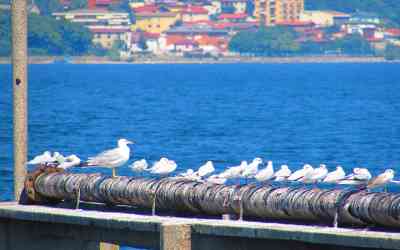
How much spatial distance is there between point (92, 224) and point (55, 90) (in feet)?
316

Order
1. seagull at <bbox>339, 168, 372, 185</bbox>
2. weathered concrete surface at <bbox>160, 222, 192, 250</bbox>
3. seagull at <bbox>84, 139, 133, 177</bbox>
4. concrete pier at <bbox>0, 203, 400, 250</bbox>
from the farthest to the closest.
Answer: seagull at <bbox>84, 139, 133, 177</bbox> < seagull at <bbox>339, 168, 372, 185</bbox> < weathered concrete surface at <bbox>160, 222, 192, 250</bbox> < concrete pier at <bbox>0, 203, 400, 250</bbox>

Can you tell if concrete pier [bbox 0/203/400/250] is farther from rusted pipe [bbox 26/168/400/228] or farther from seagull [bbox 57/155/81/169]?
seagull [bbox 57/155/81/169]

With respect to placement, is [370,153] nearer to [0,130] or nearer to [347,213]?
[0,130]

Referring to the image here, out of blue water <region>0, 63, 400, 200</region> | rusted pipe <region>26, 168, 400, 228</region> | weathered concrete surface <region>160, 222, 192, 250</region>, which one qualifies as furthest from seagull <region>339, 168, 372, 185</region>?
blue water <region>0, 63, 400, 200</region>

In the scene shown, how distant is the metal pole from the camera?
1989cm

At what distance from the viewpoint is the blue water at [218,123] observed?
53.4m

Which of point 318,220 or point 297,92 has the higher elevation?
point 318,220

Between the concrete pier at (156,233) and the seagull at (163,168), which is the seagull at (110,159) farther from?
the concrete pier at (156,233)

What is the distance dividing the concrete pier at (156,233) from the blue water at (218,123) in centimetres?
1568

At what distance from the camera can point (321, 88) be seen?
126m

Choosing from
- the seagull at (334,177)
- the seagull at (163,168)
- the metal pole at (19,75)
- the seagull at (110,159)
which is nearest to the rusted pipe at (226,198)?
the seagull at (110,159)

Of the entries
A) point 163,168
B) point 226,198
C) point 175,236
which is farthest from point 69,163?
point 175,236

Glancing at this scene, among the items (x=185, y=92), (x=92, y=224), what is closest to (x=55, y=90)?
(x=185, y=92)

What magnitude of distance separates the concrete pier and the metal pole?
0.84m
